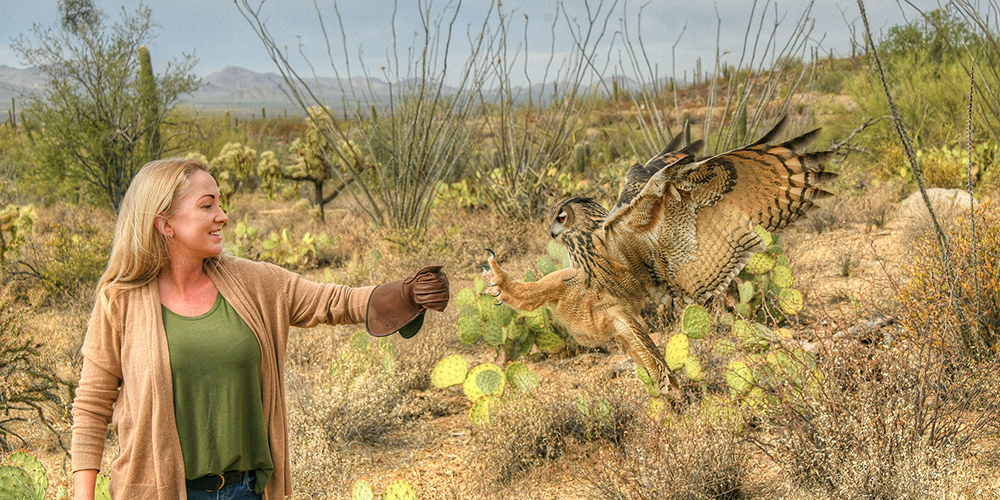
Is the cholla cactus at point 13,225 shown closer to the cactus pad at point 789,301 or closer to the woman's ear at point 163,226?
the woman's ear at point 163,226

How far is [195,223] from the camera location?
6.42 ft

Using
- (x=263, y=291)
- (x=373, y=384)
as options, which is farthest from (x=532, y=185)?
(x=263, y=291)

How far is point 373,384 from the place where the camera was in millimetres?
4168

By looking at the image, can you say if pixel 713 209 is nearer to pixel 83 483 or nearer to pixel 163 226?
pixel 163 226

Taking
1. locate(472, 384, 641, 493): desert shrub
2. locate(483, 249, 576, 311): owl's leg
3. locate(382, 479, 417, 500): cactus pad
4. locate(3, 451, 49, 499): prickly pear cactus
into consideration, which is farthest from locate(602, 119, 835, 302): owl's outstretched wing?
locate(3, 451, 49, 499): prickly pear cactus

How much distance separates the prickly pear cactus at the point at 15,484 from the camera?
249 cm

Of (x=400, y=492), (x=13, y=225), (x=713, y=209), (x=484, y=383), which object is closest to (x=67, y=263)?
(x=13, y=225)

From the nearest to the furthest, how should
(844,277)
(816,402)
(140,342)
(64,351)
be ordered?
1. (140,342)
2. (816,402)
3. (64,351)
4. (844,277)

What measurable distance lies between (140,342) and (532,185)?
22.2ft

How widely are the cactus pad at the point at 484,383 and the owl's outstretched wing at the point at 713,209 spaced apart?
146 centimetres

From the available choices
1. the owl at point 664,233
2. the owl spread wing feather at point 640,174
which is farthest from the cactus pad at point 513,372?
the owl spread wing feather at point 640,174

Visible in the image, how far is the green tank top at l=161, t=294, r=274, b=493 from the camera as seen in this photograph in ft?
6.29

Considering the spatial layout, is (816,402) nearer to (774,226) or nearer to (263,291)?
(774,226)

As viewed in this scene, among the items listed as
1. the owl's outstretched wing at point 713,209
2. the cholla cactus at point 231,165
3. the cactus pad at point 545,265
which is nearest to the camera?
the owl's outstretched wing at point 713,209
